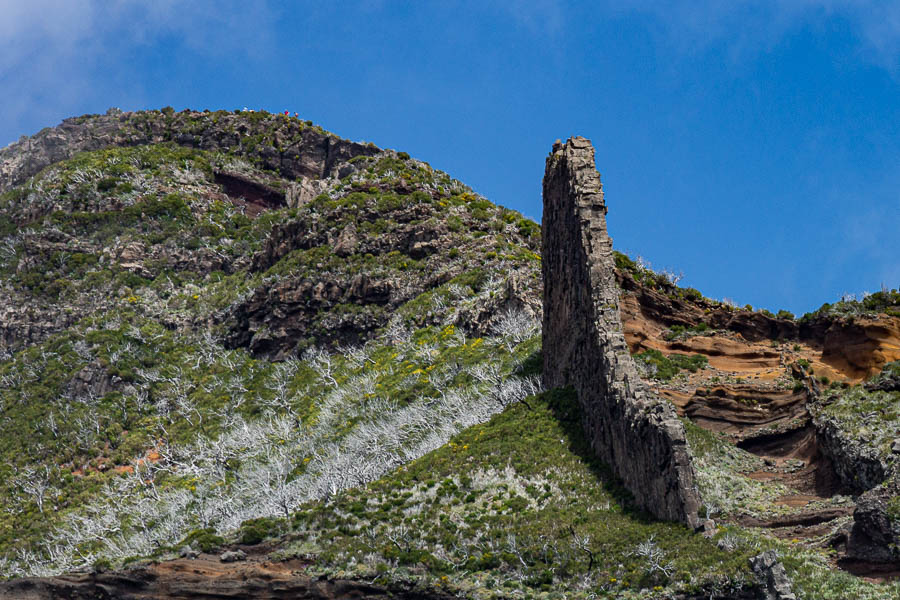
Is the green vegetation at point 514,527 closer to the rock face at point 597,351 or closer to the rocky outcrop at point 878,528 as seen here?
the rock face at point 597,351

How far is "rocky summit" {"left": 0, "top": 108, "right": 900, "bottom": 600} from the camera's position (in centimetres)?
3119

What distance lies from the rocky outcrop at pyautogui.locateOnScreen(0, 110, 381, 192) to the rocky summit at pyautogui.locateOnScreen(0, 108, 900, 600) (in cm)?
820

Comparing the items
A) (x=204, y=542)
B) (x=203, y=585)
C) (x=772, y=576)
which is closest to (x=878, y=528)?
(x=772, y=576)

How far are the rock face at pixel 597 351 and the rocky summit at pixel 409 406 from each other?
139mm

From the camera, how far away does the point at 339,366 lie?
70688mm

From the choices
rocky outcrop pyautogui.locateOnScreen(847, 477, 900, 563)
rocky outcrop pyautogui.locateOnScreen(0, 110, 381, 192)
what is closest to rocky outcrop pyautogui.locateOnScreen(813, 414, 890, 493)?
rocky outcrop pyautogui.locateOnScreen(847, 477, 900, 563)

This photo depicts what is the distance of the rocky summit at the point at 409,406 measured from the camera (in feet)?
102

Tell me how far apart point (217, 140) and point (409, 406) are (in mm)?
70134

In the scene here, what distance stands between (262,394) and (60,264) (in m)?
34.5

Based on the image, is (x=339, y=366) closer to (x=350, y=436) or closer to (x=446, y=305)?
(x=446, y=305)

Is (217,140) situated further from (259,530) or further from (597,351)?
(259,530)

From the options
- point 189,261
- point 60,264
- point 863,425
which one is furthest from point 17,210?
point 863,425

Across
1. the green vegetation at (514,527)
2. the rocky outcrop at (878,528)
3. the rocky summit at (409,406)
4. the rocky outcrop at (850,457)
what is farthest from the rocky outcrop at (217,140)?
the rocky outcrop at (878,528)

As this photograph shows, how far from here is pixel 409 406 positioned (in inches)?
2213
